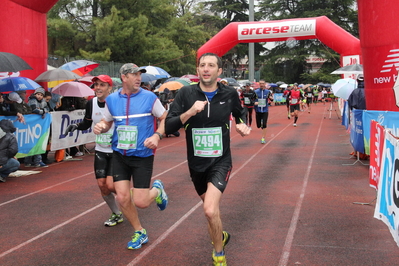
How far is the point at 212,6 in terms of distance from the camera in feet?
185

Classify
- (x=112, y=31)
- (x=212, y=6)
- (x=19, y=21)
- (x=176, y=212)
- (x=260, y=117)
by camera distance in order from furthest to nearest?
(x=212, y=6) → (x=112, y=31) → (x=260, y=117) → (x=19, y=21) → (x=176, y=212)

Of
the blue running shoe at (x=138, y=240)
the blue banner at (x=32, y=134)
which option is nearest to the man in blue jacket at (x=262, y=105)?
the blue banner at (x=32, y=134)

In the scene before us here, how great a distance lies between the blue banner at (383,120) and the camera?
8.09m

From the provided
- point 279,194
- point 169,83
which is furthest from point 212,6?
point 279,194

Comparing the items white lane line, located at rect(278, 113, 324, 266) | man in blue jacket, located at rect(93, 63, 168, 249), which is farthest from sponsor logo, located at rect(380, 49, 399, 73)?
man in blue jacket, located at rect(93, 63, 168, 249)

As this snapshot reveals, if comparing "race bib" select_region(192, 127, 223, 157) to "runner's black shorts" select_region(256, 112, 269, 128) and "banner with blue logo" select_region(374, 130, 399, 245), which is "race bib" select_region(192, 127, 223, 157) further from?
"runner's black shorts" select_region(256, 112, 269, 128)

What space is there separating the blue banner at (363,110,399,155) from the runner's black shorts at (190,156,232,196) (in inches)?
130

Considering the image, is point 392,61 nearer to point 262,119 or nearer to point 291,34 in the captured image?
point 262,119

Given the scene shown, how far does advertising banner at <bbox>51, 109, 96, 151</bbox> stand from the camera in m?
12.2

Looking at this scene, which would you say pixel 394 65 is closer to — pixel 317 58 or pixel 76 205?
pixel 76 205

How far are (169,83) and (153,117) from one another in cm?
1446

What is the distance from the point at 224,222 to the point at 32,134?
6.57 metres

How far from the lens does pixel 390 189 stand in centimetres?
482

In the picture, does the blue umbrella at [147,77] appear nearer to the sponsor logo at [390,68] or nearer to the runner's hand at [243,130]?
the sponsor logo at [390,68]
